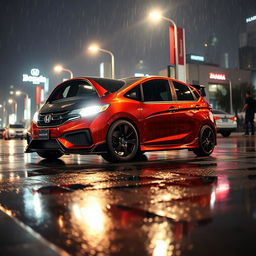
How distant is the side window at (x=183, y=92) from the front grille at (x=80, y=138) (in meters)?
2.42

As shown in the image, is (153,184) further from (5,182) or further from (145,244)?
(145,244)

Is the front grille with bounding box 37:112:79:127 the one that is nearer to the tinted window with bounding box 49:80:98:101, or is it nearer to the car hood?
the car hood

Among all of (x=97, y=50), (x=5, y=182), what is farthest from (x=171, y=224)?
(x=97, y=50)

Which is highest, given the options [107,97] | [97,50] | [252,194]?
[97,50]

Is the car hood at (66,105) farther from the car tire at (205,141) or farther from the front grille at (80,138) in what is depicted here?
the car tire at (205,141)

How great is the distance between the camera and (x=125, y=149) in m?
7.24

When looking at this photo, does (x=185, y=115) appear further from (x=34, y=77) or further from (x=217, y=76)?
(x=34, y=77)

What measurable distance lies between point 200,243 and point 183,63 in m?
23.1

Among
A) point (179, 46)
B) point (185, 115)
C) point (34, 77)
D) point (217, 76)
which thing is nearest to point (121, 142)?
point (185, 115)

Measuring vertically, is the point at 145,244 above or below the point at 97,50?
below

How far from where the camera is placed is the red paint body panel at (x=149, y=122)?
22.8 ft

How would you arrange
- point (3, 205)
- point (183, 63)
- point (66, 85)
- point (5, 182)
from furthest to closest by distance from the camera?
1. point (183, 63)
2. point (66, 85)
3. point (5, 182)
4. point (3, 205)

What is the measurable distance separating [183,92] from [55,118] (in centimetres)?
286

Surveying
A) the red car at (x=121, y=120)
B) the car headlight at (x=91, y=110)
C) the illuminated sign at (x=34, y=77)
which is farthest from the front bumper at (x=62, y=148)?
the illuminated sign at (x=34, y=77)
